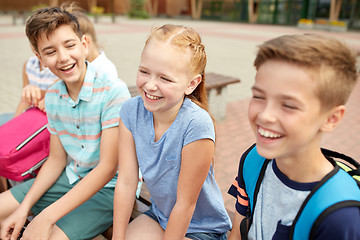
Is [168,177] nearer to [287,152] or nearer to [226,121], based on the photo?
[287,152]

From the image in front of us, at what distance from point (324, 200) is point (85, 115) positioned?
137 centimetres

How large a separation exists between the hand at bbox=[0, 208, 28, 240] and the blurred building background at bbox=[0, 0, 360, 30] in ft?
67.7

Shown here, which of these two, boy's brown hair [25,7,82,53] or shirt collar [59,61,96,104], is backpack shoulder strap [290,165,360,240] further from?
boy's brown hair [25,7,82,53]

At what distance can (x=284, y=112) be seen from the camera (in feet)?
3.35

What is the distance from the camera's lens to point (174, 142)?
4.95 ft

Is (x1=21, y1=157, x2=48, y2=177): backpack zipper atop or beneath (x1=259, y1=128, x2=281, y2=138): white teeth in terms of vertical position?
beneath

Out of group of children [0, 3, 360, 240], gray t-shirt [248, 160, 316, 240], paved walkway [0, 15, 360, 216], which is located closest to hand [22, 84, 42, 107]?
group of children [0, 3, 360, 240]

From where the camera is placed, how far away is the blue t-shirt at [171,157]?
4.91 feet

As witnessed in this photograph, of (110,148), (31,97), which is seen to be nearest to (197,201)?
(110,148)

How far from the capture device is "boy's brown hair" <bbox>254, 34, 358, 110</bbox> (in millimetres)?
985

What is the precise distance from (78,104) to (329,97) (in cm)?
141

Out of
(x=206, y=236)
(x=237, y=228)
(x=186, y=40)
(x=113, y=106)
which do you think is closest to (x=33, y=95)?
(x=113, y=106)

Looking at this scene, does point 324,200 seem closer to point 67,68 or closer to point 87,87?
point 87,87

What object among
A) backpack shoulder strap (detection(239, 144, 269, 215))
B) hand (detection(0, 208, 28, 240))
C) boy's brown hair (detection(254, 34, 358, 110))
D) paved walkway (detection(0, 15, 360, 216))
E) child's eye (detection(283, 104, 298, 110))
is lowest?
paved walkway (detection(0, 15, 360, 216))
